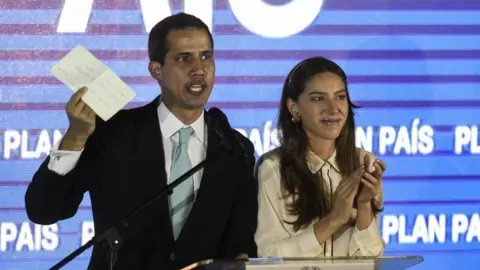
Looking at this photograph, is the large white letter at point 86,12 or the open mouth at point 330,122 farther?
the large white letter at point 86,12

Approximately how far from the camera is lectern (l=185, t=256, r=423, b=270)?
1982 millimetres

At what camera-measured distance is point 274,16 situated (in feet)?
11.8

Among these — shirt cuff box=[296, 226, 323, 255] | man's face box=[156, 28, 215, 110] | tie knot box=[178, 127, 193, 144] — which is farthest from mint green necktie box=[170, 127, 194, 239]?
shirt cuff box=[296, 226, 323, 255]

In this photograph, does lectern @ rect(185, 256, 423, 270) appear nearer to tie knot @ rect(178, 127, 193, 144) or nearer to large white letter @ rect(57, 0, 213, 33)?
tie knot @ rect(178, 127, 193, 144)

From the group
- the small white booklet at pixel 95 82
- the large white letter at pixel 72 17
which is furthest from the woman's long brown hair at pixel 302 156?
the large white letter at pixel 72 17

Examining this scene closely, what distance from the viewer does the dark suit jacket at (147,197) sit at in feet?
8.58

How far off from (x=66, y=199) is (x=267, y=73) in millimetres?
1271

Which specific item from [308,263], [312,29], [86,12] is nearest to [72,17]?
[86,12]

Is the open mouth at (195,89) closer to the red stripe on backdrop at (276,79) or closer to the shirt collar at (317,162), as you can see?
the shirt collar at (317,162)

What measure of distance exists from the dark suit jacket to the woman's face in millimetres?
255

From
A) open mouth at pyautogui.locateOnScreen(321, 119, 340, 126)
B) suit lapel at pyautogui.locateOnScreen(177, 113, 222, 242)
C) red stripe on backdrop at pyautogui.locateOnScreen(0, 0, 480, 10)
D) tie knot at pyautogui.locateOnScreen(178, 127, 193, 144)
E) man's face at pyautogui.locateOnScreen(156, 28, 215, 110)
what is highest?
red stripe on backdrop at pyautogui.locateOnScreen(0, 0, 480, 10)

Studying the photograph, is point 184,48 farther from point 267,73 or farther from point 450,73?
point 450,73

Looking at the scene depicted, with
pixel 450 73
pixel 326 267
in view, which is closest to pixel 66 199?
pixel 326 267

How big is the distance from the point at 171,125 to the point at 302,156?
0.42 meters
